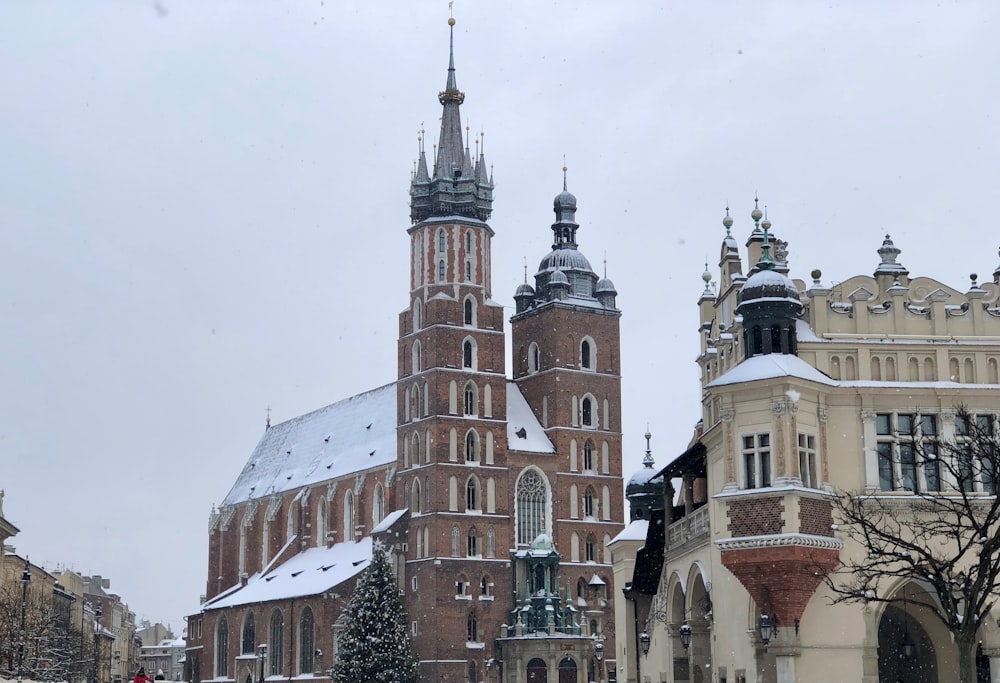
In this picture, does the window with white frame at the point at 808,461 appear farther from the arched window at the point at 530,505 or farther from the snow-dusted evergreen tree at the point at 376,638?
the arched window at the point at 530,505

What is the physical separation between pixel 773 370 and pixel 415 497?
5943 cm

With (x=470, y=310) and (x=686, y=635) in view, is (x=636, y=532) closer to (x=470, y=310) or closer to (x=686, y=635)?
(x=686, y=635)

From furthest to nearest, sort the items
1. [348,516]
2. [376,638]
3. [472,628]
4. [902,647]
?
[348,516] < [472,628] < [376,638] < [902,647]

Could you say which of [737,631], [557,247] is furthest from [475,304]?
[737,631]

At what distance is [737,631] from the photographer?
41.2 m

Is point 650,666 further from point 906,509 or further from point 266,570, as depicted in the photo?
point 266,570

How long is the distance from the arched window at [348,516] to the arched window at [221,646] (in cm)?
1414

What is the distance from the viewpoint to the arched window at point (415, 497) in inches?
3784

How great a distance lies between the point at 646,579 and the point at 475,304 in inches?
1842

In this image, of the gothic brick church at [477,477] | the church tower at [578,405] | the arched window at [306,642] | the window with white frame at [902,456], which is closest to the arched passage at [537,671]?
the gothic brick church at [477,477]

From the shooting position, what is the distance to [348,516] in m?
110

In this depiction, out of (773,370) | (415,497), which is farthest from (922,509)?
(415,497)

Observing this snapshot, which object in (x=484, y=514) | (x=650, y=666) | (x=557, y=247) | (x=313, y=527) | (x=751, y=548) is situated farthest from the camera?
(x=313, y=527)

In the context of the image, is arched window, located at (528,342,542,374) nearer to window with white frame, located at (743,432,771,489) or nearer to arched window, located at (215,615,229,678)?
arched window, located at (215,615,229,678)
